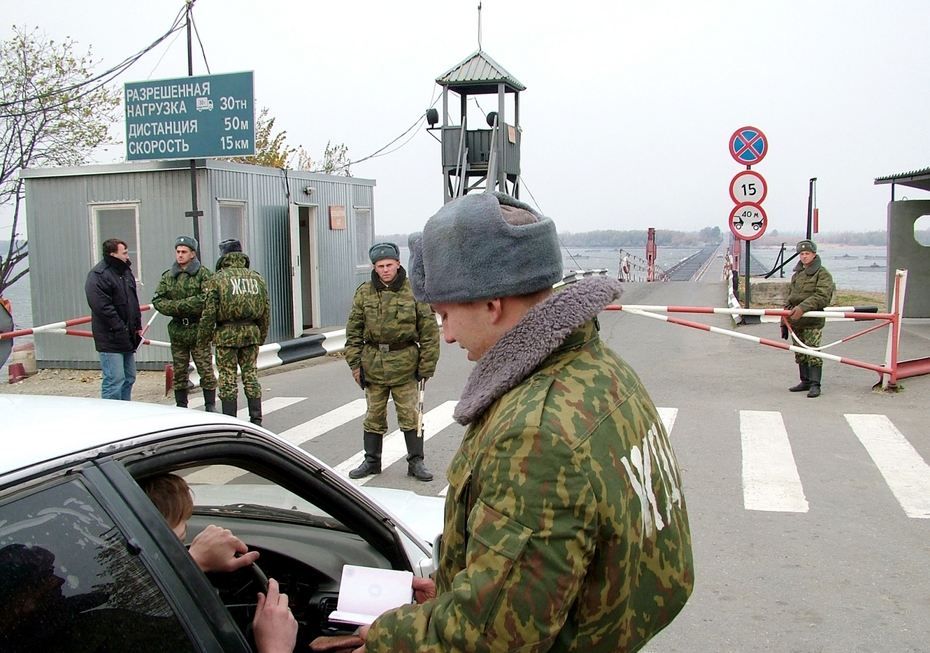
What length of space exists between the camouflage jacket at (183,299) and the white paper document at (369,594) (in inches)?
299

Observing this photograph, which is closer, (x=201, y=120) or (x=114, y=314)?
(x=114, y=314)

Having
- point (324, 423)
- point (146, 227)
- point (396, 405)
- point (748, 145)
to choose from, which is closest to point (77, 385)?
point (146, 227)

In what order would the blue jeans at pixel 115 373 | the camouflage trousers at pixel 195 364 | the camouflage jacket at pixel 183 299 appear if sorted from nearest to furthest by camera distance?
the blue jeans at pixel 115 373
the camouflage jacket at pixel 183 299
the camouflage trousers at pixel 195 364

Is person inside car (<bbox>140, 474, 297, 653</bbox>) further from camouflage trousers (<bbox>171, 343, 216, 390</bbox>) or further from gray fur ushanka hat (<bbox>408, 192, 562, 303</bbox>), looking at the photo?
camouflage trousers (<bbox>171, 343, 216, 390</bbox>)

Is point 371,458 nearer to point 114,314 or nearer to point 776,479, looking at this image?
point 776,479

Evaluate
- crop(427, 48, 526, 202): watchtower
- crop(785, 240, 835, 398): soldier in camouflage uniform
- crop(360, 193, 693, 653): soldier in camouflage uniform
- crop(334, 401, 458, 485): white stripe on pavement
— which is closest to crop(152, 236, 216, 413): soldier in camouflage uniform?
crop(334, 401, 458, 485): white stripe on pavement


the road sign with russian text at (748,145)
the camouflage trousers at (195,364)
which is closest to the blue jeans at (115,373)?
the camouflage trousers at (195,364)

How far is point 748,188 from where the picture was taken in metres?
13.9

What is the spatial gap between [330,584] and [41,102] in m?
17.8

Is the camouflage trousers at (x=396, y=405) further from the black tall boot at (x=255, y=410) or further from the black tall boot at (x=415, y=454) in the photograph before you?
the black tall boot at (x=255, y=410)

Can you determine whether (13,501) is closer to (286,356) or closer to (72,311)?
(286,356)

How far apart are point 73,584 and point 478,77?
20.4m

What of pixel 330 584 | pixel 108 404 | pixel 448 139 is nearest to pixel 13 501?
pixel 108 404

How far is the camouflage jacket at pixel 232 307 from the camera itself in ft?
27.0
